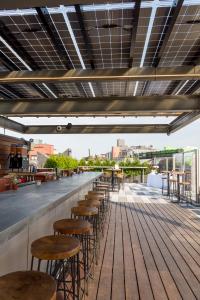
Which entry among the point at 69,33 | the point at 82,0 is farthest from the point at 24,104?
the point at 82,0

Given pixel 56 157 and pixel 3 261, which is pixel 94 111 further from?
pixel 3 261

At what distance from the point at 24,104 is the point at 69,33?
3.93 metres

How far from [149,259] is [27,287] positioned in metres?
2.85

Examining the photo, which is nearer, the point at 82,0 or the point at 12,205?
the point at 12,205

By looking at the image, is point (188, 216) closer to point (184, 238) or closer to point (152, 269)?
point (184, 238)

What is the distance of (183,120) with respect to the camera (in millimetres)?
8891

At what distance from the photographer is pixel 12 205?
2.23m

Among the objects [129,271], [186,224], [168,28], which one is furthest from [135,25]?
[186,224]

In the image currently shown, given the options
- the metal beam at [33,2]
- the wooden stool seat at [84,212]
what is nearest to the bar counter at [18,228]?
the wooden stool seat at [84,212]

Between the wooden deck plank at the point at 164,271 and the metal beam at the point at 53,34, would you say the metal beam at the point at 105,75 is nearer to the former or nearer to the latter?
the metal beam at the point at 53,34

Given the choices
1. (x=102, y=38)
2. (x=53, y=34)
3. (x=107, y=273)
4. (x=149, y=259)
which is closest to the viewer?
(x=107, y=273)

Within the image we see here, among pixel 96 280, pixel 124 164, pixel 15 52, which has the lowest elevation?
pixel 96 280

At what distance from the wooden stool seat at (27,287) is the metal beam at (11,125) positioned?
8760 millimetres

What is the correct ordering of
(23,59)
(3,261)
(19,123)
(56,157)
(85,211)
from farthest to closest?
(19,123) → (56,157) → (23,59) → (85,211) → (3,261)
